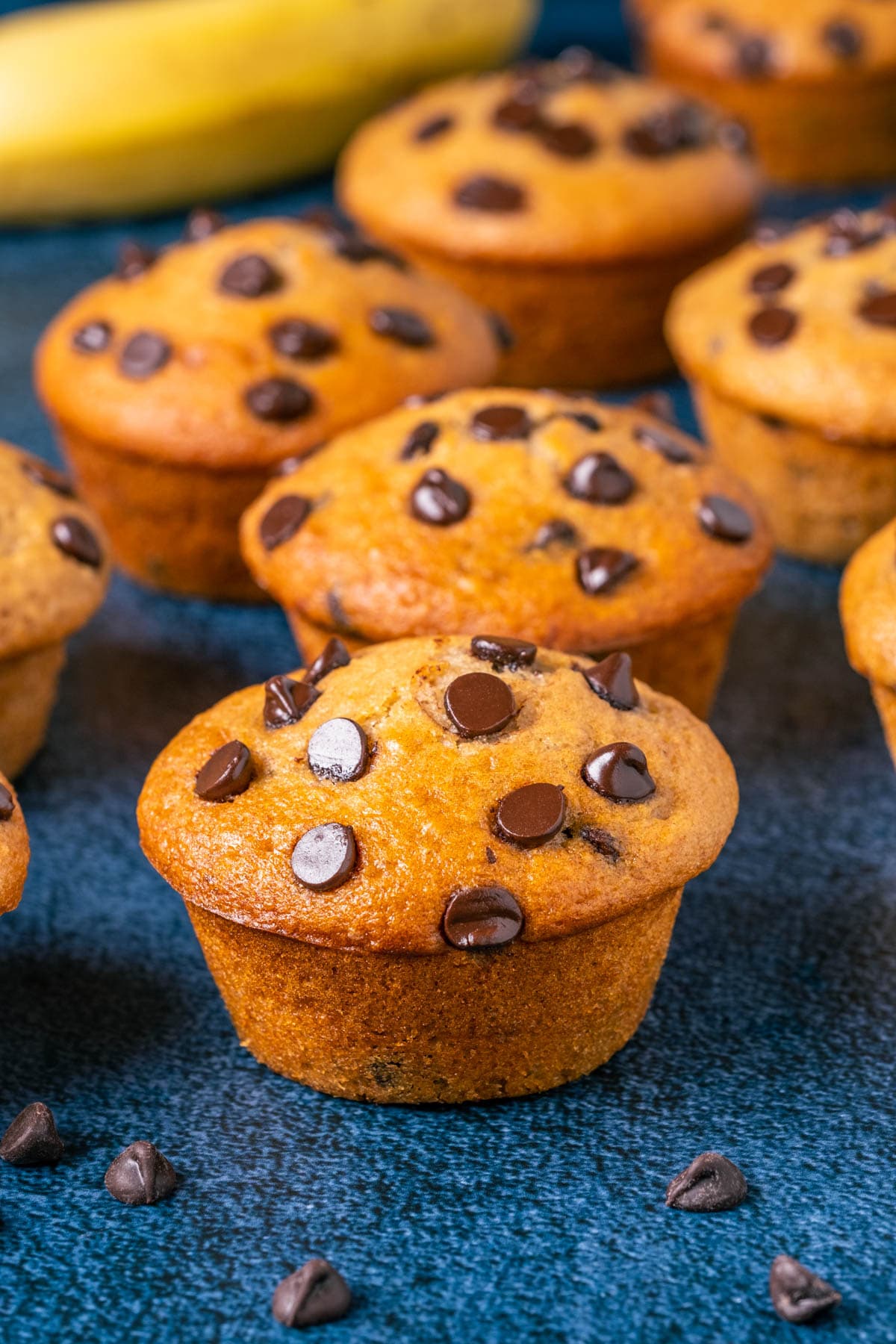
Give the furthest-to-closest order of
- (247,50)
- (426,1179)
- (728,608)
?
(247,50)
(728,608)
(426,1179)

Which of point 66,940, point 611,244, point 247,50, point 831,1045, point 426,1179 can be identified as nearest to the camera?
point 426,1179

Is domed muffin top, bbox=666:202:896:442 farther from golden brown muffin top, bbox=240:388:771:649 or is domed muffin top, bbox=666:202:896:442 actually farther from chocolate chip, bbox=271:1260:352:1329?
chocolate chip, bbox=271:1260:352:1329

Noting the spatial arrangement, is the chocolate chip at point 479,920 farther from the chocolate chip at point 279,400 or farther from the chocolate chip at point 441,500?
the chocolate chip at point 279,400

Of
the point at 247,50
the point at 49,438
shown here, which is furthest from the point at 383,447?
the point at 247,50

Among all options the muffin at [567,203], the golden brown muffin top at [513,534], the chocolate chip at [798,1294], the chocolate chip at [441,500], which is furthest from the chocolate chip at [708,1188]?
the muffin at [567,203]

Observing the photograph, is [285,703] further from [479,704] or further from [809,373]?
[809,373]

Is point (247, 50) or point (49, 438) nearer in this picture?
point (49, 438)

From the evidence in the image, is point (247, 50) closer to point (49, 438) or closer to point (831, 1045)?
point (49, 438)

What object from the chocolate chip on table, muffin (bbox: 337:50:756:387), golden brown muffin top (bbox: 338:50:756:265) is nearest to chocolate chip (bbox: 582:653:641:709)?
the chocolate chip on table
